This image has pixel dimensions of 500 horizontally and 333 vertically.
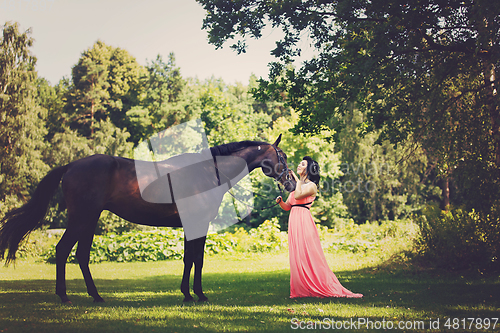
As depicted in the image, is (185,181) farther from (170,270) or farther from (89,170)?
(170,270)

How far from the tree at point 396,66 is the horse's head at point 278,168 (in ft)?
8.45

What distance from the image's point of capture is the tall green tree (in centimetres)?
1808

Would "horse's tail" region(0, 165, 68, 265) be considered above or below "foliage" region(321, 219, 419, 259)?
above

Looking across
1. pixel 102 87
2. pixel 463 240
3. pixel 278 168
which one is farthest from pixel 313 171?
pixel 102 87

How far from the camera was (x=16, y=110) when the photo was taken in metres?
18.4

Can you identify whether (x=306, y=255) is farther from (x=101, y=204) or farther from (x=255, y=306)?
(x=101, y=204)

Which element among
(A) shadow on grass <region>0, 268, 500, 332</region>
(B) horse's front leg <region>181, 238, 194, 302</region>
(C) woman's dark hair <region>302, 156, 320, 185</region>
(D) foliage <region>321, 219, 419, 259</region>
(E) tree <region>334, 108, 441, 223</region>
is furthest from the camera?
(E) tree <region>334, 108, 441, 223</region>

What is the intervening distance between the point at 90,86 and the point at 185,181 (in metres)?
28.8

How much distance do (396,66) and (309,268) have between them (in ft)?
15.7

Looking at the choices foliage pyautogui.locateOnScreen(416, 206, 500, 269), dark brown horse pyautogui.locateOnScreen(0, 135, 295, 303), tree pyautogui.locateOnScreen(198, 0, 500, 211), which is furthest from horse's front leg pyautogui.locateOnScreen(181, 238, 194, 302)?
foliage pyautogui.locateOnScreen(416, 206, 500, 269)

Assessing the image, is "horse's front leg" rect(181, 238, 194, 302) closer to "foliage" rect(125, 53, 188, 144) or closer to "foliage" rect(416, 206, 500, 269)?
"foliage" rect(416, 206, 500, 269)

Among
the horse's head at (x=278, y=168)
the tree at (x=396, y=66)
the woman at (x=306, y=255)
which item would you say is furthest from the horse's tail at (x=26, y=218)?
the tree at (x=396, y=66)

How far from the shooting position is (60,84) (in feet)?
116

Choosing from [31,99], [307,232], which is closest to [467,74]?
[307,232]
